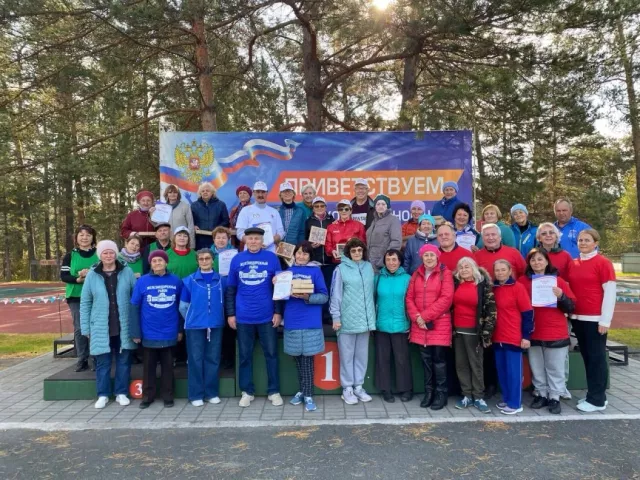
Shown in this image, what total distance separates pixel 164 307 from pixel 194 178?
3.75 meters

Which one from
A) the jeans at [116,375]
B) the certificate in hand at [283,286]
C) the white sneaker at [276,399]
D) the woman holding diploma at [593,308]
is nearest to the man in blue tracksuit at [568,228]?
the woman holding diploma at [593,308]

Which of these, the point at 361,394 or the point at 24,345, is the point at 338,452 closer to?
the point at 361,394

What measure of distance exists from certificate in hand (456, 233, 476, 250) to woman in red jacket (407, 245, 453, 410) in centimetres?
82

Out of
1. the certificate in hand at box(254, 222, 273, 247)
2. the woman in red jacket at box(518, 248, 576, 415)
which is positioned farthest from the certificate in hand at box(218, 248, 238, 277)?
the woman in red jacket at box(518, 248, 576, 415)

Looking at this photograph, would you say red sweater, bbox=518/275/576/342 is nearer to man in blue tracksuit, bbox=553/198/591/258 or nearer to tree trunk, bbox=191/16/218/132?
man in blue tracksuit, bbox=553/198/591/258

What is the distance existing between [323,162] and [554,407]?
5190 millimetres

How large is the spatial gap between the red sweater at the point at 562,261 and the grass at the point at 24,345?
8.22 m

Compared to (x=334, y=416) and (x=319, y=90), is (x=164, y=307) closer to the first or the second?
(x=334, y=416)

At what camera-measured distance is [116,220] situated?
27.2 meters

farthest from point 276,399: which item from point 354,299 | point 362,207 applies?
point 362,207

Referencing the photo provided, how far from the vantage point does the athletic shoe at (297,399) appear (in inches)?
198

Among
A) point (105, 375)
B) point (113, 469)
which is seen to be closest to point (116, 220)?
point (105, 375)

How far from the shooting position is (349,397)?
5066 millimetres

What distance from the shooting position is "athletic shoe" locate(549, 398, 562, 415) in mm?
4646
